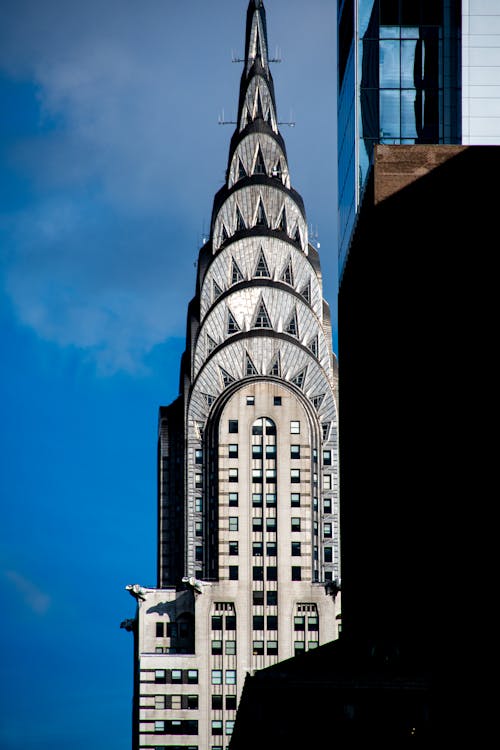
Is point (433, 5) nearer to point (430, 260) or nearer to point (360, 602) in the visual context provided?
point (430, 260)

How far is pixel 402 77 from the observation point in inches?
4560

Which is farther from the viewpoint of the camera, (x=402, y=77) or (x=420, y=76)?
(x=402, y=77)

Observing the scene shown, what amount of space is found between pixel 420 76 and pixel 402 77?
1233mm

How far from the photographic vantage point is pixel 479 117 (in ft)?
372

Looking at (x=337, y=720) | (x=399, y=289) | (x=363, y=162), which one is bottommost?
(x=337, y=720)

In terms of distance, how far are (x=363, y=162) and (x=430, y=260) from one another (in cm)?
2217

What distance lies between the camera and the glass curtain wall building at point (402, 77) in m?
114

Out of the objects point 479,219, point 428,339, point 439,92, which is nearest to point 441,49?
point 439,92

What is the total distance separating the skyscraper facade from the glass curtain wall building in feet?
0.20

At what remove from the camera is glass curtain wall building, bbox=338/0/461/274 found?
114m

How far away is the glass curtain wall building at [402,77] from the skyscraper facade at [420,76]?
61mm

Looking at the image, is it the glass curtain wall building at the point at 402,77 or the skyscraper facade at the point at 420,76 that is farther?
the glass curtain wall building at the point at 402,77

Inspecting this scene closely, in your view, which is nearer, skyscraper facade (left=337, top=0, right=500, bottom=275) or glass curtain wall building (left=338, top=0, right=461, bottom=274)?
skyscraper facade (left=337, top=0, right=500, bottom=275)

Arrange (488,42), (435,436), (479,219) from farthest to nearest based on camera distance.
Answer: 1. (488,42)
2. (479,219)
3. (435,436)
